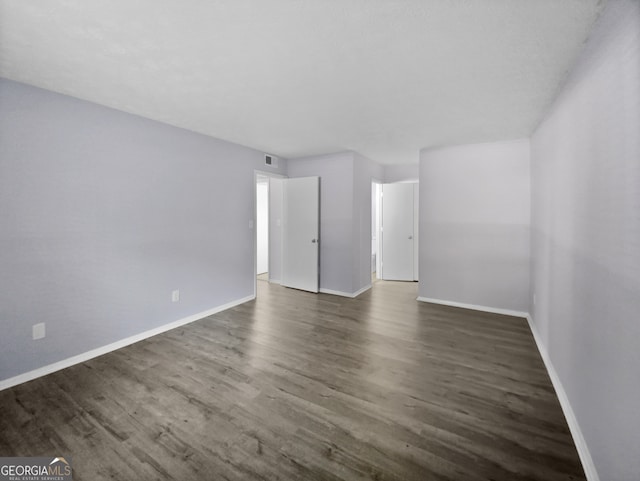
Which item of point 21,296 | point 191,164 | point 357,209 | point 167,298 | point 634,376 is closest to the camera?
point 634,376

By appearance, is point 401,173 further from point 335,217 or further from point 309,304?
point 309,304

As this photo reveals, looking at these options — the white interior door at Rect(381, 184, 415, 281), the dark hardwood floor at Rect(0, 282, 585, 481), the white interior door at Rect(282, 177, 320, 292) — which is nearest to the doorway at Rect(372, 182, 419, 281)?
the white interior door at Rect(381, 184, 415, 281)

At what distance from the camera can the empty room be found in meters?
1.44

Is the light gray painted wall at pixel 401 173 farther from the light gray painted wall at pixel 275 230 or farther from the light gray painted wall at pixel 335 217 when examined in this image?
the light gray painted wall at pixel 275 230

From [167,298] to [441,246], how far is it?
4.00m

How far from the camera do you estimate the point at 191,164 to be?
357 cm

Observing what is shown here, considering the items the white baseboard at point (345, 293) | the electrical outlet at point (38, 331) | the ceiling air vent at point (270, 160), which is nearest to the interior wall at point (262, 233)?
the ceiling air vent at point (270, 160)

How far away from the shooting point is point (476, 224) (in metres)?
4.06

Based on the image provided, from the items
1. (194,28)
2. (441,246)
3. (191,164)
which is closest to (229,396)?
(194,28)

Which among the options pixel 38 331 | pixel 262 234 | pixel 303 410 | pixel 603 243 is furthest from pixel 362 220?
pixel 38 331

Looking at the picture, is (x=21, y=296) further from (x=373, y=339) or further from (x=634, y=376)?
(x=634, y=376)

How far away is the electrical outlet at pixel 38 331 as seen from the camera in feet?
7.61

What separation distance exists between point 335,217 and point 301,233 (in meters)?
0.73

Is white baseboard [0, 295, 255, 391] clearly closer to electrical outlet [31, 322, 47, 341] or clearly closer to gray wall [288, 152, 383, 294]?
electrical outlet [31, 322, 47, 341]
